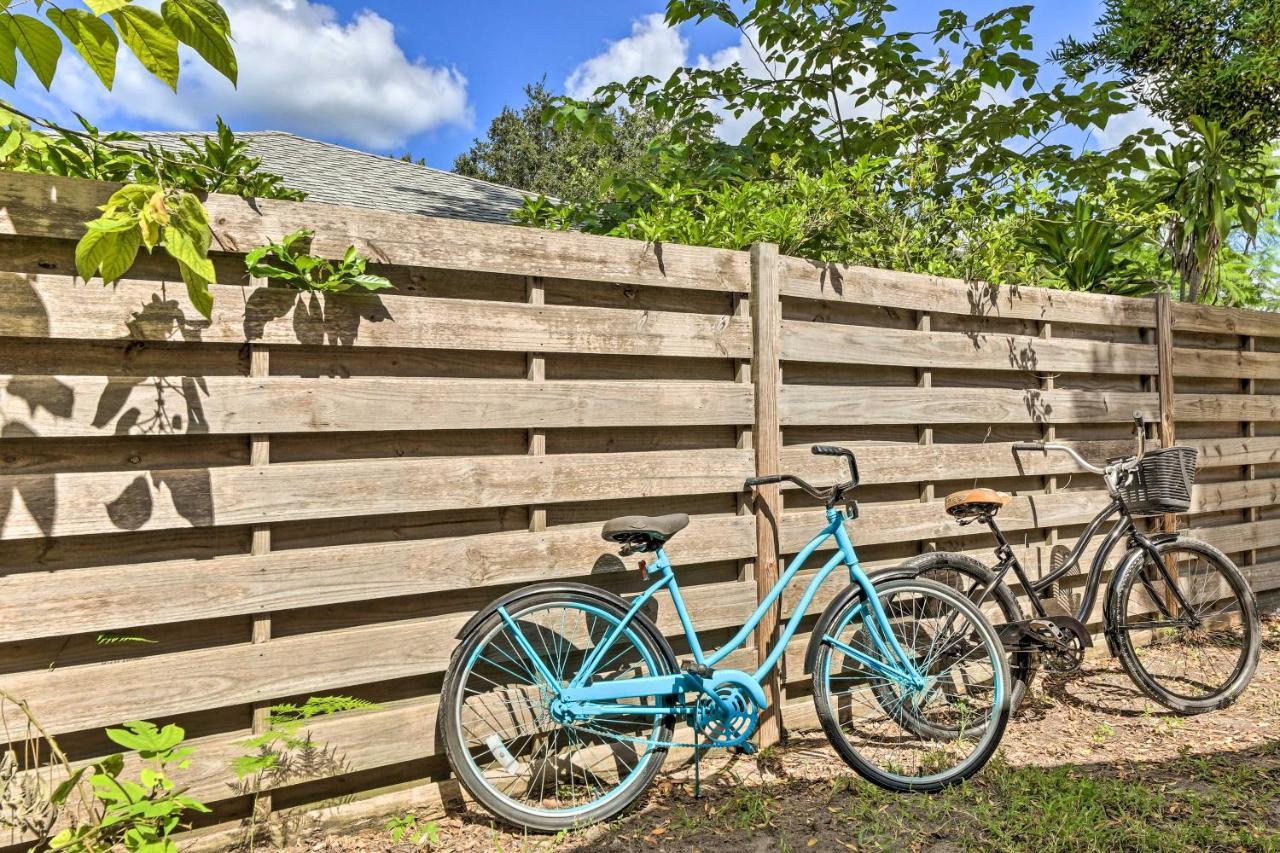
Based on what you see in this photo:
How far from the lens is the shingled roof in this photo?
689cm

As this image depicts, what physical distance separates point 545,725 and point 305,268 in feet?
5.78

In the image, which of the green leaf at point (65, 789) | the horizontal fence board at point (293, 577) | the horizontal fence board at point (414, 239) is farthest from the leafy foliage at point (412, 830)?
the horizontal fence board at point (414, 239)

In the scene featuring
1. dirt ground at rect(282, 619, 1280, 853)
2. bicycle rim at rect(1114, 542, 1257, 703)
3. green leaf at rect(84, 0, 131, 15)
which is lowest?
dirt ground at rect(282, 619, 1280, 853)

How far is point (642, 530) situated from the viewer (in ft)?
9.08

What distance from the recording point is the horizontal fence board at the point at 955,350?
357 centimetres

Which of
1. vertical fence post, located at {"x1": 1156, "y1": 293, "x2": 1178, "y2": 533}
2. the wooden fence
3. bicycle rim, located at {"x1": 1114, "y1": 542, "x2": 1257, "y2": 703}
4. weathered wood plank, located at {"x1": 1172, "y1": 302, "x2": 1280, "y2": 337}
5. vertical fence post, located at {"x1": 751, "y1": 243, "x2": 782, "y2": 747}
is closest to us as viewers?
the wooden fence

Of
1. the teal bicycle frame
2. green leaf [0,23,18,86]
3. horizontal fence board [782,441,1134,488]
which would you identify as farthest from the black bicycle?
green leaf [0,23,18,86]

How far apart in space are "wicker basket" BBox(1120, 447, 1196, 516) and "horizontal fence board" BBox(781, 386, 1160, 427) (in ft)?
1.92

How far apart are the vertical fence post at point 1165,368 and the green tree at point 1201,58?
359cm

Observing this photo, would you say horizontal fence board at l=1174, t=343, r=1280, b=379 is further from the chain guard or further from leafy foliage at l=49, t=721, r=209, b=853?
leafy foliage at l=49, t=721, r=209, b=853

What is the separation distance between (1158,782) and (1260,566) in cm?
309

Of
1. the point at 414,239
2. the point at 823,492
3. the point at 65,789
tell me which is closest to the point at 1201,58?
the point at 823,492

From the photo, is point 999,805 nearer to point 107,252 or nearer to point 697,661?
point 697,661

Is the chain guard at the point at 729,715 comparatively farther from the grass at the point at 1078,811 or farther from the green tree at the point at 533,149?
the green tree at the point at 533,149
